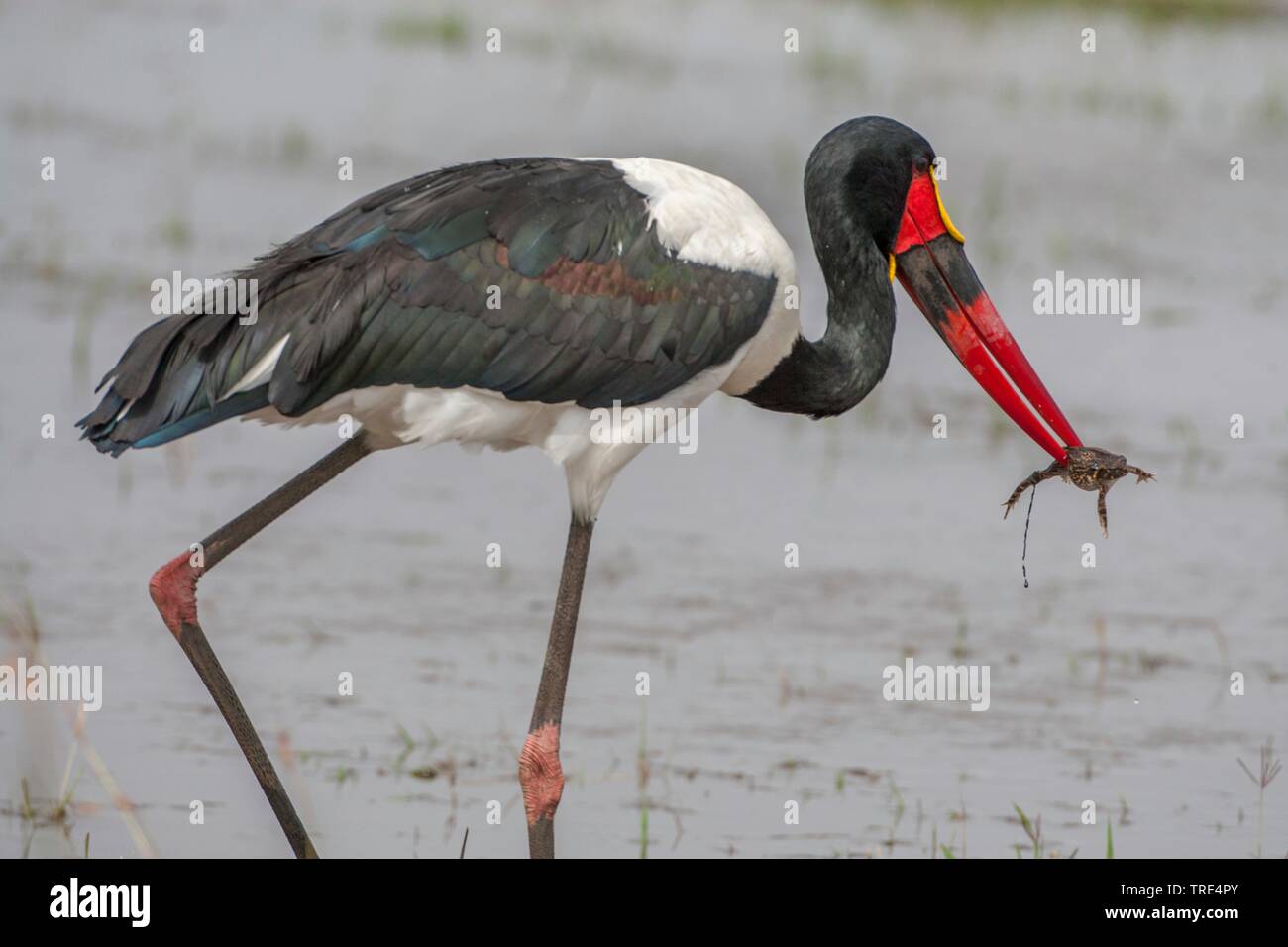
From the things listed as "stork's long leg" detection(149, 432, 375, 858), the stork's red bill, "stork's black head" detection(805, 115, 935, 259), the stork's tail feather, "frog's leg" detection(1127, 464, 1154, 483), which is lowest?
"stork's long leg" detection(149, 432, 375, 858)

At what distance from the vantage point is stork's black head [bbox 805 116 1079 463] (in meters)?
6.32

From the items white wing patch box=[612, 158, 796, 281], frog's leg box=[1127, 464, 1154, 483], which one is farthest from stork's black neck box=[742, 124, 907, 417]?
frog's leg box=[1127, 464, 1154, 483]

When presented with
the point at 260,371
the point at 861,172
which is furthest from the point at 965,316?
the point at 260,371

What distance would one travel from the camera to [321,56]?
17844 millimetres

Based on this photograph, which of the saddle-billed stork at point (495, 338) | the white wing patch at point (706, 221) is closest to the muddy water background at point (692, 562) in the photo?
the saddle-billed stork at point (495, 338)

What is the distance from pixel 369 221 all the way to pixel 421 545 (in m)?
3.00

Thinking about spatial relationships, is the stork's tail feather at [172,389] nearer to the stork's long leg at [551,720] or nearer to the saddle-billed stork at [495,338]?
the saddle-billed stork at [495,338]

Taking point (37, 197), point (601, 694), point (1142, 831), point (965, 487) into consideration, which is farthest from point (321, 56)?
point (1142, 831)

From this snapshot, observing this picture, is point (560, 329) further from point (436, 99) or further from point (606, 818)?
point (436, 99)

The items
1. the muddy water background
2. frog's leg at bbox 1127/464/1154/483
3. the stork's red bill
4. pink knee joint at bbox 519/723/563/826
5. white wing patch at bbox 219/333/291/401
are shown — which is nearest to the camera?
white wing patch at bbox 219/333/291/401

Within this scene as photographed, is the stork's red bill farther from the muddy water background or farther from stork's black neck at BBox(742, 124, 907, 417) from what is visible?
the muddy water background

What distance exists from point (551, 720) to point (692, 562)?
2746 millimetres

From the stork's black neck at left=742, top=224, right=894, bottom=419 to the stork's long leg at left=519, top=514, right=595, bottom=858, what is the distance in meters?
0.71
